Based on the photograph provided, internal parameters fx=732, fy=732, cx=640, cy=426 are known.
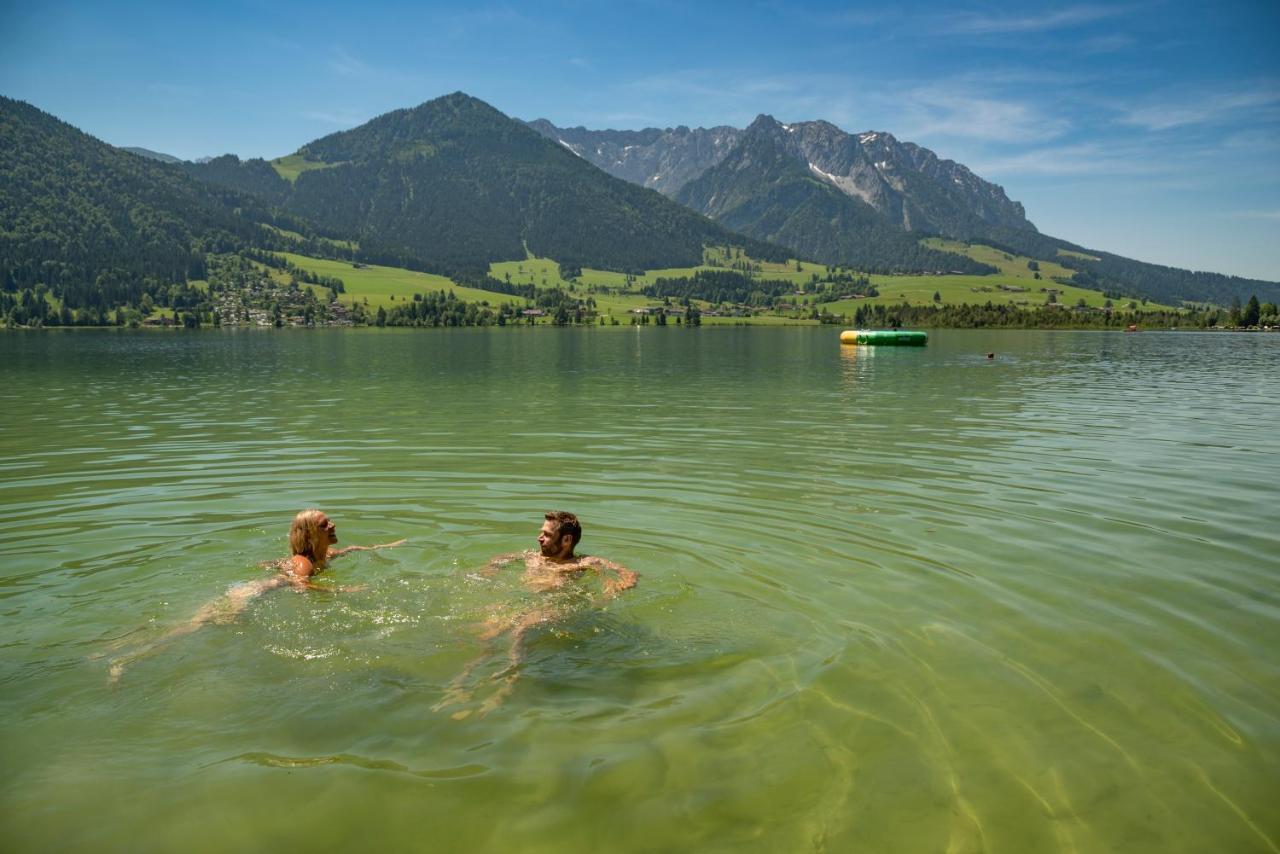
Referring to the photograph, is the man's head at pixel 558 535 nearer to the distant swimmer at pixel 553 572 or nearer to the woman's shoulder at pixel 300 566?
the distant swimmer at pixel 553 572

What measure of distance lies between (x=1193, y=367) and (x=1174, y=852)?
76310 mm

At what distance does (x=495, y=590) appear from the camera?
1055 centimetres

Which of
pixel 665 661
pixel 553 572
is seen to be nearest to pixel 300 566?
pixel 553 572

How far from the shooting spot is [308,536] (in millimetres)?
10672

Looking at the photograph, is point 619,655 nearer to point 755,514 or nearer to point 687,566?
point 687,566

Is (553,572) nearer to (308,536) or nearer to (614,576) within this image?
(614,576)

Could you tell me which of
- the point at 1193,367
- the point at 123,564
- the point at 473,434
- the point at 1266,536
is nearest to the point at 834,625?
the point at 1266,536

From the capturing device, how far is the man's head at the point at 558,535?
10.6 meters

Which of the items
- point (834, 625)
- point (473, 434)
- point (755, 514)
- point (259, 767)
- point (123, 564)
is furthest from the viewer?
point (473, 434)

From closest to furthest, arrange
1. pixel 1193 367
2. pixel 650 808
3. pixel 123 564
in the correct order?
pixel 650 808, pixel 123 564, pixel 1193 367

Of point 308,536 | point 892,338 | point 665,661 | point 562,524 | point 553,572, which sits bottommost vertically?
point 665,661

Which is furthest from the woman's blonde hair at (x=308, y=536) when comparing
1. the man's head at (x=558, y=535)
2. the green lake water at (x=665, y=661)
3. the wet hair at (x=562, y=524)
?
the wet hair at (x=562, y=524)

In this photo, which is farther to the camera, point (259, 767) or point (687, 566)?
point (687, 566)

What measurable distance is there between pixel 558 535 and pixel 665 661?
2852mm
